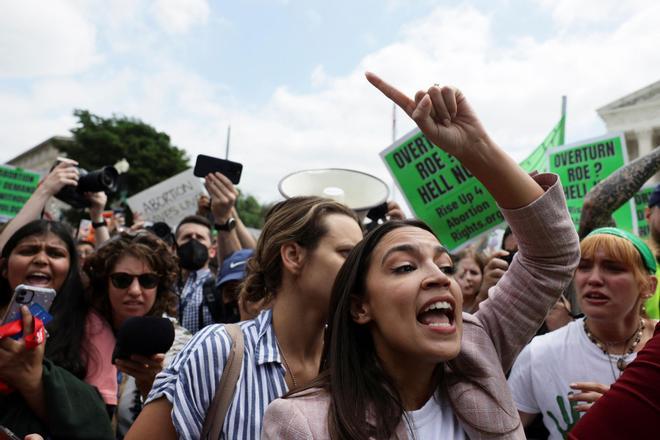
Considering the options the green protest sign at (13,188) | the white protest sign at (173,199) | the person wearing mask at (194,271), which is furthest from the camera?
the white protest sign at (173,199)

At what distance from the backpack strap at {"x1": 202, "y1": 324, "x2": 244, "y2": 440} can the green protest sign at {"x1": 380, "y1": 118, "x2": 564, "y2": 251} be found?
291cm

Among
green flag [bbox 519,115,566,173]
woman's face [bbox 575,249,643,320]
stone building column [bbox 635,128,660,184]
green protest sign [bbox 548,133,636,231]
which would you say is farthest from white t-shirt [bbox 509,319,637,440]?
stone building column [bbox 635,128,660,184]

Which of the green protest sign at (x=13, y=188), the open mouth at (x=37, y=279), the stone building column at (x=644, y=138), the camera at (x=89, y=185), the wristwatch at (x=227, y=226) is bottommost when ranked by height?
the open mouth at (x=37, y=279)

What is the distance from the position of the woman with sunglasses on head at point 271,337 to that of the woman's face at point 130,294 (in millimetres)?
781

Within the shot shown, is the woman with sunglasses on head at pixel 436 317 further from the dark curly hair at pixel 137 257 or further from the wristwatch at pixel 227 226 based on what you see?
the wristwatch at pixel 227 226

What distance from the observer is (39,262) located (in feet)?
9.77

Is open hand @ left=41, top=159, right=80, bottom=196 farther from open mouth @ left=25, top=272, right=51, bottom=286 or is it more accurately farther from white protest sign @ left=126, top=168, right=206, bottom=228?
white protest sign @ left=126, top=168, right=206, bottom=228

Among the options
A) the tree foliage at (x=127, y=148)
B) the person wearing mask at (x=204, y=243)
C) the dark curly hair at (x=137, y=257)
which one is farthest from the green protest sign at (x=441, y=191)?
the tree foliage at (x=127, y=148)

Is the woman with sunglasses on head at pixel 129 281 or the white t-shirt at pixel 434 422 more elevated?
the woman with sunglasses on head at pixel 129 281

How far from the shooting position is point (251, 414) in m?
1.83

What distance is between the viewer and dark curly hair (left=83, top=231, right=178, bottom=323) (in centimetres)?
313

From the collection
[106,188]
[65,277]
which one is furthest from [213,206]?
[65,277]

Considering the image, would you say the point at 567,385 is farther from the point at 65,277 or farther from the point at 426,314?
the point at 65,277

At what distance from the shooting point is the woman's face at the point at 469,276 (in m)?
4.39
